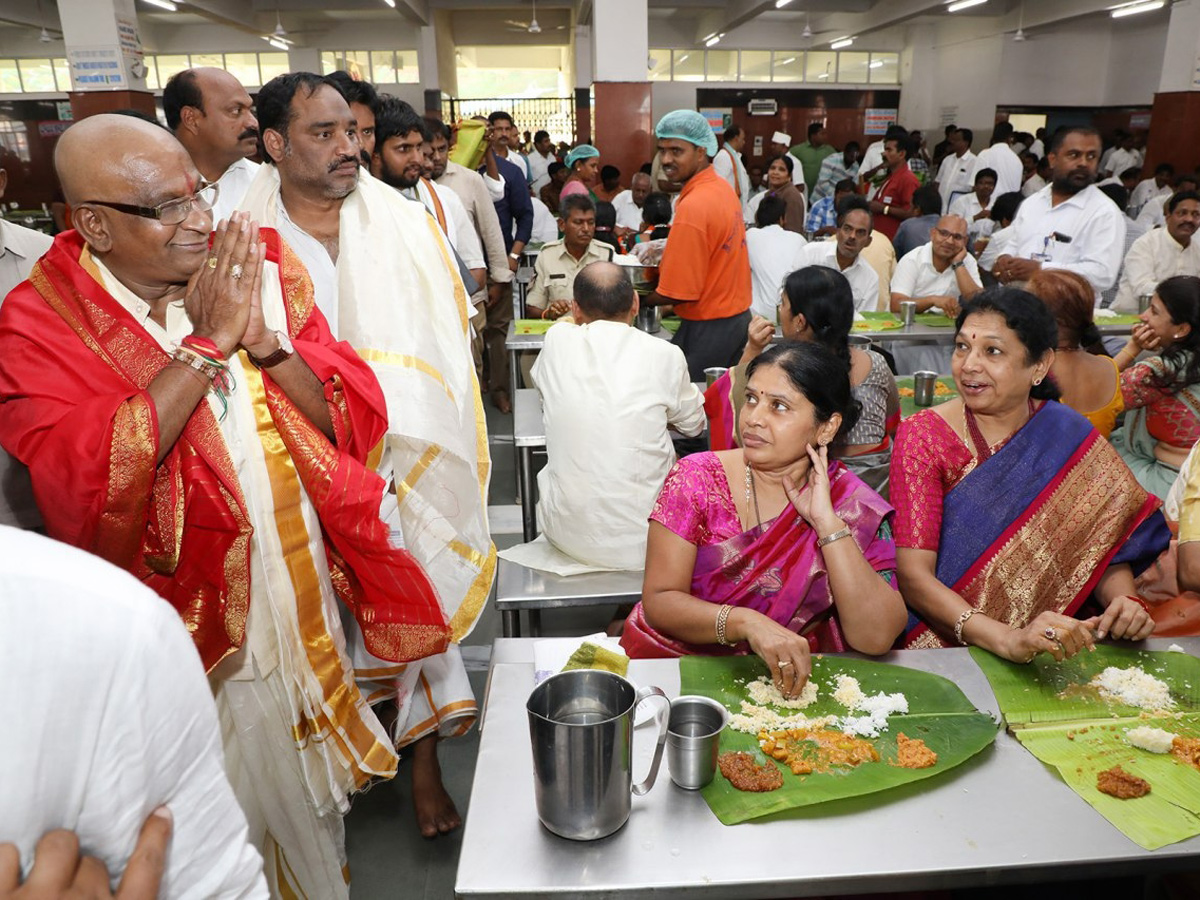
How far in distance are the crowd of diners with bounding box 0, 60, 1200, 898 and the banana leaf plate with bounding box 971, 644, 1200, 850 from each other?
0.06 metres

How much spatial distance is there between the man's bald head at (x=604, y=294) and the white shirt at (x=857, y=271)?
7.49ft

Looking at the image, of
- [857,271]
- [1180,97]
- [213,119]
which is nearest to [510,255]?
[857,271]

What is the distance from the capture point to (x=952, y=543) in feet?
6.55

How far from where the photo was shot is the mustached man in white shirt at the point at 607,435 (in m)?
2.60

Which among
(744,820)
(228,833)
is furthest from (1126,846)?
(228,833)

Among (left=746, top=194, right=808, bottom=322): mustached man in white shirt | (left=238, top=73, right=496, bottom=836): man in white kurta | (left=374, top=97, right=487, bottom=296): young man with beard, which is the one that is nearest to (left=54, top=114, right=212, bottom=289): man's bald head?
(left=238, top=73, right=496, bottom=836): man in white kurta

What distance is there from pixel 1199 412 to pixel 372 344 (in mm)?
2836

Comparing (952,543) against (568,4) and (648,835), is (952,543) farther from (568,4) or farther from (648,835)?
(568,4)

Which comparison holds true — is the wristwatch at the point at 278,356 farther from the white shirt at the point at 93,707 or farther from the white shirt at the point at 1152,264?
the white shirt at the point at 1152,264

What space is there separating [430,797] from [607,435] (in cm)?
112

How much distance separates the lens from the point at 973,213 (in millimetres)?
8469

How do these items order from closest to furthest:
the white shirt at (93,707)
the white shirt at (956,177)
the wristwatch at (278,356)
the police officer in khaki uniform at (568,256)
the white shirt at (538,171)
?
the white shirt at (93,707) < the wristwatch at (278,356) < the police officer in khaki uniform at (568,256) < the white shirt at (956,177) < the white shirt at (538,171)

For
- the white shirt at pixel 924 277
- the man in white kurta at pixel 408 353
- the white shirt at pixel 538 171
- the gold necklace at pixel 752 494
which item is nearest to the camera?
the gold necklace at pixel 752 494

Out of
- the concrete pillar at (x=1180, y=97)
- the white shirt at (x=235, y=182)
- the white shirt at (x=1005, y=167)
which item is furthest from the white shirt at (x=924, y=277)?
the concrete pillar at (x=1180, y=97)
